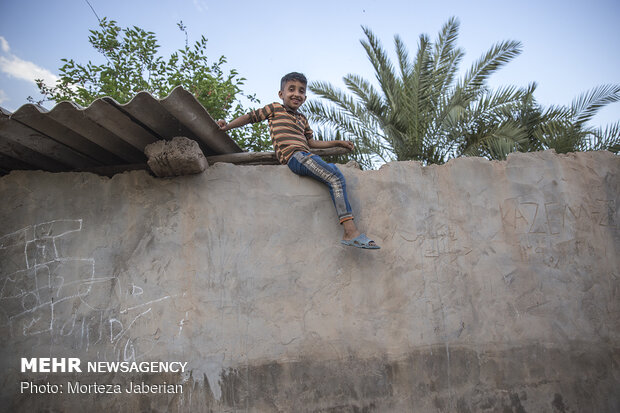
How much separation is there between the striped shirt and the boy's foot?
87 cm

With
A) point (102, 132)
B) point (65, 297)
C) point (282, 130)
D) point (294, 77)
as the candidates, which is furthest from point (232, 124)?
point (65, 297)

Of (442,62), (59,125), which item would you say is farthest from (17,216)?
(442,62)

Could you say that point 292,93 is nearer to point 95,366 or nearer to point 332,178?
point 332,178

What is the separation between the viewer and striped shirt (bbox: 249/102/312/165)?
3.52m

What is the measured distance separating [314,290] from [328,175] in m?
0.92

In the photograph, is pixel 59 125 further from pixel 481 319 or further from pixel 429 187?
pixel 481 319

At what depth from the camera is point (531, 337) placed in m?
3.36

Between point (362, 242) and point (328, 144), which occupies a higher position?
point (328, 144)

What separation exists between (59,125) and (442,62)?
21.8 ft

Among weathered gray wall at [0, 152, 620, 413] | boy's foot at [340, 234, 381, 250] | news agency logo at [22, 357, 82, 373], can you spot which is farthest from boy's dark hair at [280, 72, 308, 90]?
news agency logo at [22, 357, 82, 373]

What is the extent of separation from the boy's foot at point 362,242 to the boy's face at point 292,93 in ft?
4.27

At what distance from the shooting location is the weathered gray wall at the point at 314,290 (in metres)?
3.14
